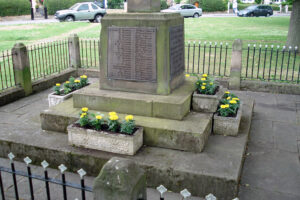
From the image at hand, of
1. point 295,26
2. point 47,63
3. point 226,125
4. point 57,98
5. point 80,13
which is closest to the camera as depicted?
point 226,125

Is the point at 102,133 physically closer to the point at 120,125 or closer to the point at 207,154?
the point at 120,125

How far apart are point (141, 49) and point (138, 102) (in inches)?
41.1

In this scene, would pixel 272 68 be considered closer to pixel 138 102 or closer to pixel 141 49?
pixel 141 49

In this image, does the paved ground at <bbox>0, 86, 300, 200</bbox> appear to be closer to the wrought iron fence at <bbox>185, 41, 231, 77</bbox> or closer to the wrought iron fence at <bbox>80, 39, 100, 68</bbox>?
the wrought iron fence at <bbox>185, 41, 231, 77</bbox>

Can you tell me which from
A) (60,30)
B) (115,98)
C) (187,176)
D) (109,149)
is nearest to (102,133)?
(109,149)

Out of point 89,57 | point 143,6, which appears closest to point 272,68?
point 143,6

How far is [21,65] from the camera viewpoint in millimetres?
8656

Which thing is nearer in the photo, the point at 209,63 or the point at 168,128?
the point at 168,128

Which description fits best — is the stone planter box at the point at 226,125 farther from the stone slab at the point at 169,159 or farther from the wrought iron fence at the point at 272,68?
the wrought iron fence at the point at 272,68

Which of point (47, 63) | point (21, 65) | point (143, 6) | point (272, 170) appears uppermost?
point (143, 6)

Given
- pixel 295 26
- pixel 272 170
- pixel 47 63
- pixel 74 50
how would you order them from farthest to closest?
pixel 295 26, pixel 47 63, pixel 74 50, pixel 272 170

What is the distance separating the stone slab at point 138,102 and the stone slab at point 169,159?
759 millimetres

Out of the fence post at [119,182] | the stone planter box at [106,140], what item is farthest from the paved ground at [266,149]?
the fence post at [119,182]

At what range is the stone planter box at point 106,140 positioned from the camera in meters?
5.02
